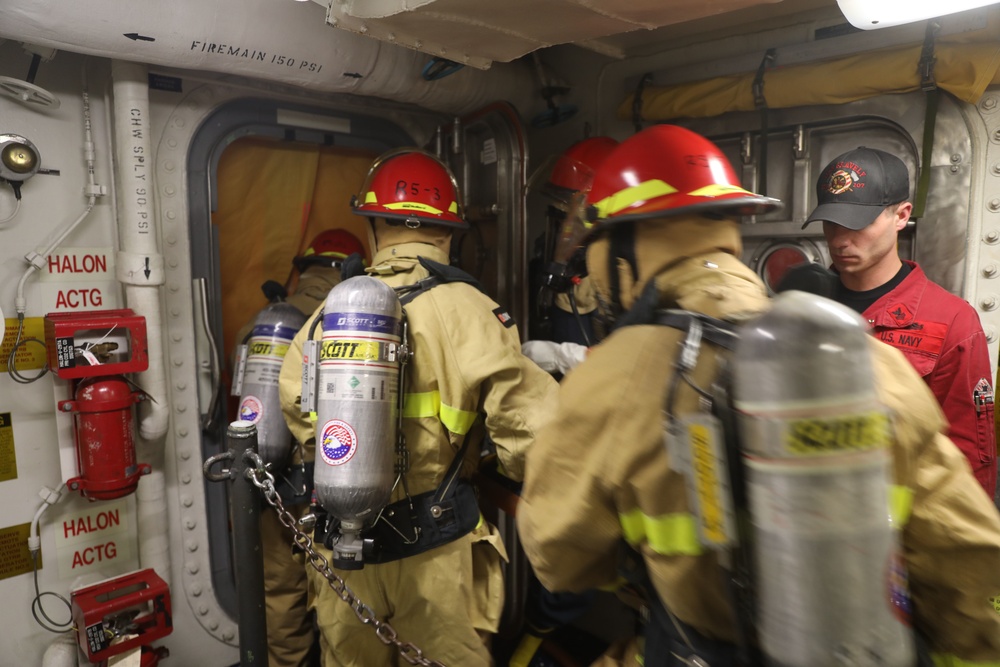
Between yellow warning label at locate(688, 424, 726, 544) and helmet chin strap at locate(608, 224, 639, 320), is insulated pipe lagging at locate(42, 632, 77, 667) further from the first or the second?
yellow warning label at locate(688, 424, 726, 544)

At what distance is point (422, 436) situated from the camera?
8.09 ft

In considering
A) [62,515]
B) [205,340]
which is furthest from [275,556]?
[205,340]

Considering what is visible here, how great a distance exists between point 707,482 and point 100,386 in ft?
9.00

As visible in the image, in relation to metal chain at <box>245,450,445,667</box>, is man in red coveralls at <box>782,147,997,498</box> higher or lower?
higher

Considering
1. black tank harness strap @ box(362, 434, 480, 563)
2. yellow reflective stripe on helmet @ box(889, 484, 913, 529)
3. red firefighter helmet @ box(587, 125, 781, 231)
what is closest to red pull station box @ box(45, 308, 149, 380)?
black tank harness strap @ box(362, 434, 480, 563)

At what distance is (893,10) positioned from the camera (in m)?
2.11

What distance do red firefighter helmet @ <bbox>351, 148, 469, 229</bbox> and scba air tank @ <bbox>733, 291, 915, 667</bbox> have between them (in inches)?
84.6

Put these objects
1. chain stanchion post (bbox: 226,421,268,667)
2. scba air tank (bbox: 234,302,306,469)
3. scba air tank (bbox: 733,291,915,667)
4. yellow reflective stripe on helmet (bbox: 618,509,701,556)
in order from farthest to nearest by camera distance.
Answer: scba air tank (bbox: 234,302,306,469), chain stanchion post (bbox: 226,421,268,667), yellow reflective stripe on helmet (bbox: 618,509,701,556), scba air tank (bbox: 733,291,915,667)

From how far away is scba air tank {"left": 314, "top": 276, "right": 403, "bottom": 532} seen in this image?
2125mm

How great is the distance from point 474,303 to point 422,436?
1.95ft

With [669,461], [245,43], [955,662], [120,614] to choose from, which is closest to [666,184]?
[669,461]

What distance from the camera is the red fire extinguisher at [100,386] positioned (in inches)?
106

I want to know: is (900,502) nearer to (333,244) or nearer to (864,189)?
(864,189)

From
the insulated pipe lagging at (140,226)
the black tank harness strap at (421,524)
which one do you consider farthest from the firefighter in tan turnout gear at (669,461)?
the insulated pipe lagging at (140,226)
